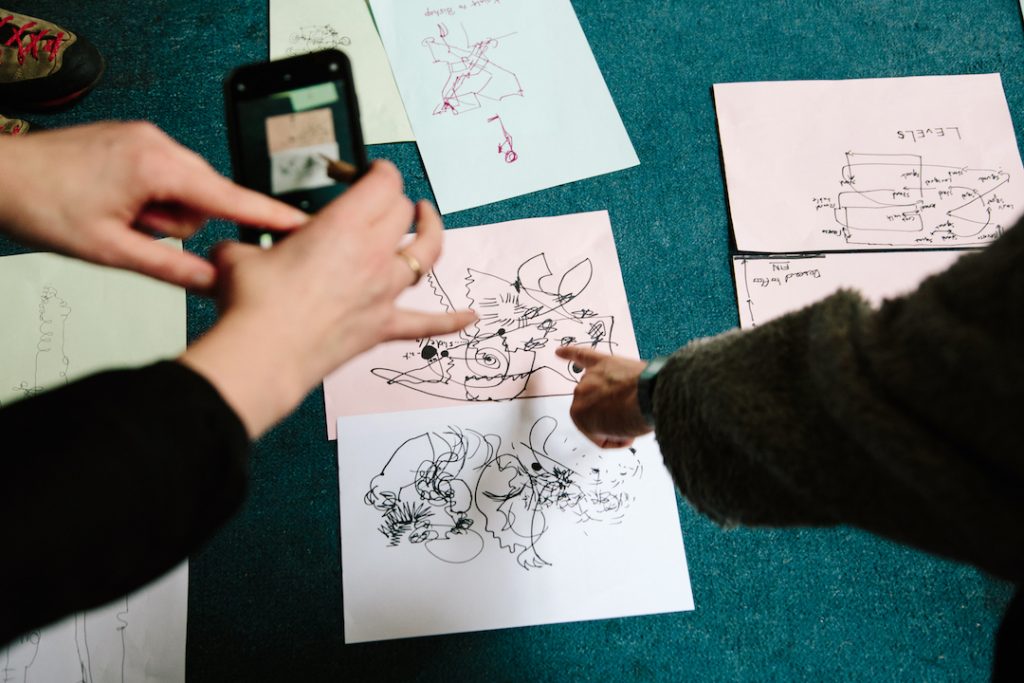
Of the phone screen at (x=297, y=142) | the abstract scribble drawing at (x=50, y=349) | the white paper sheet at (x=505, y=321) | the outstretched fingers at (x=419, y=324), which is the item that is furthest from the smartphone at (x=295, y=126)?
the abstract scribble drawing at (x=50, y=349)

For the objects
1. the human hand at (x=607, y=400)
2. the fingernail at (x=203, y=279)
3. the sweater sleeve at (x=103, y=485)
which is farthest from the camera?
the human hand at (x=607, y=400)

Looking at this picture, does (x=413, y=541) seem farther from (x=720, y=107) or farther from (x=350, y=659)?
(x=720, y=107)

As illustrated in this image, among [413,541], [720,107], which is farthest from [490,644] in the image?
[720,107]

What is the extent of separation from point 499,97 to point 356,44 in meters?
0.16

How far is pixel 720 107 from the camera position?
67 centimetres

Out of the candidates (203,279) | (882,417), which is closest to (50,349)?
(203,279)

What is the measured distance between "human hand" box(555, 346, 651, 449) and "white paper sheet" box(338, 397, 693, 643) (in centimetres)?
5

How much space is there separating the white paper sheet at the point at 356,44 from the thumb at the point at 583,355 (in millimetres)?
278

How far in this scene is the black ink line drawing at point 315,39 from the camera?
66cm

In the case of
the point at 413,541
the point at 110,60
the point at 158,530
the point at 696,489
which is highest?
the point at 110,60

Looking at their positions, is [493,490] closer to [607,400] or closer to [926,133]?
[607,400]

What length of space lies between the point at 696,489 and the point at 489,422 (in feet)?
0.82

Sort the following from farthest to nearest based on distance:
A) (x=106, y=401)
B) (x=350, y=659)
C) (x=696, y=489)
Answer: (x=350, y=659), (x=696, y=489), (x=106, y=401)

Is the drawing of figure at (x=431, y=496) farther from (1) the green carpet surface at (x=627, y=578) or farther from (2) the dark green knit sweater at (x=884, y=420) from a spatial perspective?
(2) the dark green knit sweater at (x=884, y=420)
